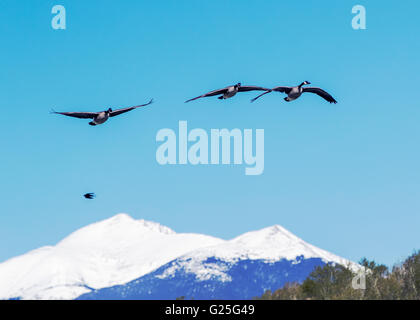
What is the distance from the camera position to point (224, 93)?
199 feet

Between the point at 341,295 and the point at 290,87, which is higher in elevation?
the point at 290,87
